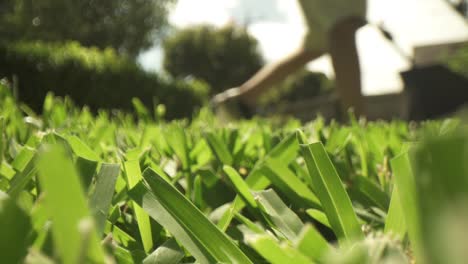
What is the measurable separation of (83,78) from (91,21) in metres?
18.4

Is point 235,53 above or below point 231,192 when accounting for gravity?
above

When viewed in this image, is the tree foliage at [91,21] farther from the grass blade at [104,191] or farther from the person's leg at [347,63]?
the grass blade at [104,191]

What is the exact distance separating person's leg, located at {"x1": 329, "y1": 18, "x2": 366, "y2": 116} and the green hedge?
1600 mm

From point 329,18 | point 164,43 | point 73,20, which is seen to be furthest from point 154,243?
point 164,43

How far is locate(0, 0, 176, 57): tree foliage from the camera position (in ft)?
66.2

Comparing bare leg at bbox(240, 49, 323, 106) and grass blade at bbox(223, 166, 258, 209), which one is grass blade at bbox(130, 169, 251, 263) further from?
bare leg at bbox(240, 49, 323, 106)

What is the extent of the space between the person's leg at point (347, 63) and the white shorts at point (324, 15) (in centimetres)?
6

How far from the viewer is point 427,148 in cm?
13

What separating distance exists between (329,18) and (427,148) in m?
3.09

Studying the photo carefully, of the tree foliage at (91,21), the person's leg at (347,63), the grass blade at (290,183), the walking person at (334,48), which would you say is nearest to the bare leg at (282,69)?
the walking person at (334,48)

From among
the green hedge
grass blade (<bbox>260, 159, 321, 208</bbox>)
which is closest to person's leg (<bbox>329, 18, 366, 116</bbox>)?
the green hedge

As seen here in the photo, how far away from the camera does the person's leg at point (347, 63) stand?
2.87 metres

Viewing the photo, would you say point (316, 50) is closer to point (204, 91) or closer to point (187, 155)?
point (187, 155)

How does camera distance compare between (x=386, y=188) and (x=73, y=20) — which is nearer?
(x=386, y=188)
